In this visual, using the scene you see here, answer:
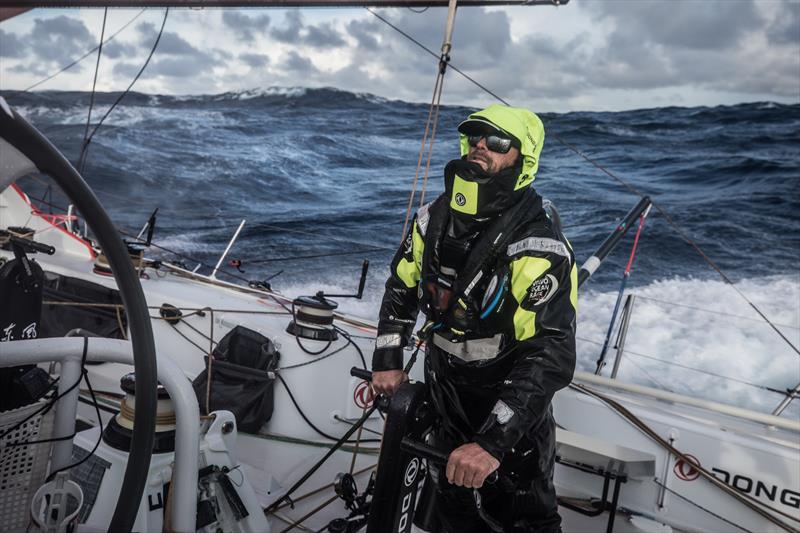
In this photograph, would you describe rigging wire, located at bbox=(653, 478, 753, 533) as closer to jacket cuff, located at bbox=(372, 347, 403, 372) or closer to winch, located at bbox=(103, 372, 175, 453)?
jacket cuff, located at bbox=(372, 347, 403, 372)

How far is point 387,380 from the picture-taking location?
6.72 ft

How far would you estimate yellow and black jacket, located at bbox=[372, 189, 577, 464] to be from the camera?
1.72 m

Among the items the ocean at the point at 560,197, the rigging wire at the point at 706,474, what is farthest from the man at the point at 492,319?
the ocean at the point at 560,197

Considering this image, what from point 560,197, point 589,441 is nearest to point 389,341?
point 589,441

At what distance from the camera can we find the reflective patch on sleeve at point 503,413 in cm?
167

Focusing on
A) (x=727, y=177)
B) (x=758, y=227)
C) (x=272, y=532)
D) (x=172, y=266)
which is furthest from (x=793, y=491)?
(x=727, y=177)

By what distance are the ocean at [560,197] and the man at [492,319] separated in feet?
8.85

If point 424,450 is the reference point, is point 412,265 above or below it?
above

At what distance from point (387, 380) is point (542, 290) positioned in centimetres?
58

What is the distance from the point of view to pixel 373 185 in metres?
13.0

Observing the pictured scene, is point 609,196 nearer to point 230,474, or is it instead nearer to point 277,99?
point 230,474

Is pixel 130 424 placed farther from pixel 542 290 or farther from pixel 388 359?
pixel 542 290

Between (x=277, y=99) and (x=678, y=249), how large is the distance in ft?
43.1

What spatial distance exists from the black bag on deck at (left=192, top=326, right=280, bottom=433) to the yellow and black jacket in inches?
63.6
